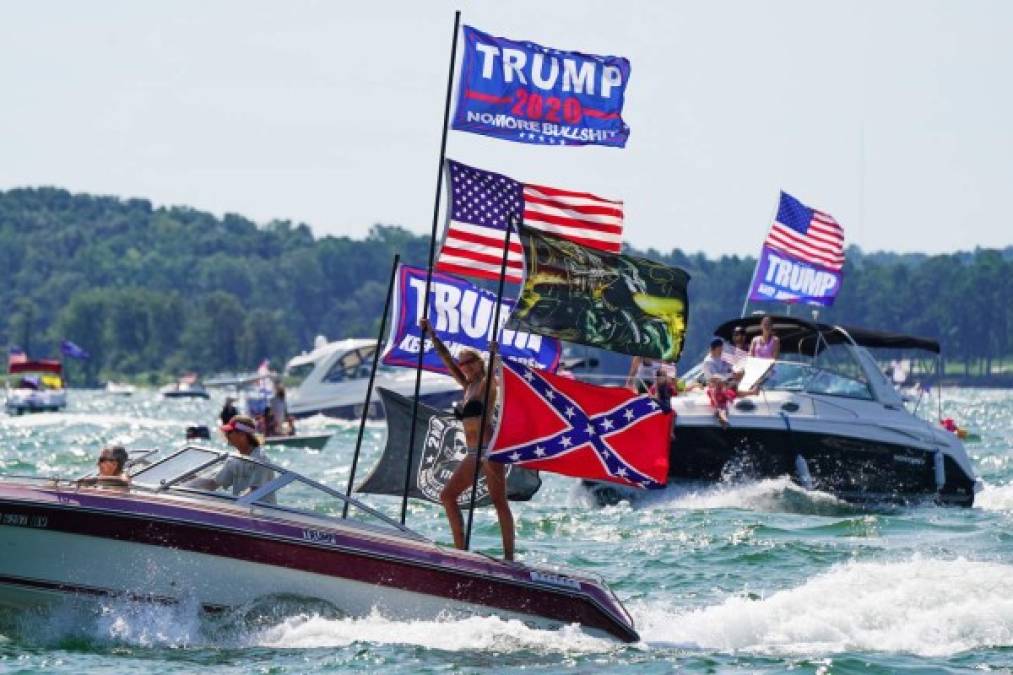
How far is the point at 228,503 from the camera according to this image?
16.2 m

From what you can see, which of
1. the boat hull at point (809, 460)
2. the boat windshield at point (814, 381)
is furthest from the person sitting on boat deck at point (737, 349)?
the boat hull at point (809, 460)

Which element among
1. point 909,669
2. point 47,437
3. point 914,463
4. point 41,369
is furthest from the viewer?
point 41,369

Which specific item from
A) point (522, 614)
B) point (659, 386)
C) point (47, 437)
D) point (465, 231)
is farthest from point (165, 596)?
point (47, 437)

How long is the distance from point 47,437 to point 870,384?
36044 mm

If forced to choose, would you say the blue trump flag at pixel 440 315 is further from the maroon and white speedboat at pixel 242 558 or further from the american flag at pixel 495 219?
the maroon and white speedboat at pixel 242 558

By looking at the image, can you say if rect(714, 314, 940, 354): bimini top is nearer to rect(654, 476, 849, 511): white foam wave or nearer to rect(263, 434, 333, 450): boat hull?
rect(654, 476, 849, 511): white foam wave

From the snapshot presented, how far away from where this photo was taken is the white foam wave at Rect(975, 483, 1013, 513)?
1180 inches

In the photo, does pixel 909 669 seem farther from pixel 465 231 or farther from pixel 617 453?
pixel 465 231

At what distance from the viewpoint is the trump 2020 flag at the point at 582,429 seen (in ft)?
55.0

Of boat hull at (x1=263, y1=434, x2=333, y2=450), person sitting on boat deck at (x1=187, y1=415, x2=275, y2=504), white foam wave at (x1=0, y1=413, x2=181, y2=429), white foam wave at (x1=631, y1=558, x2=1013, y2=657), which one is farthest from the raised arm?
white foam wave at (x1=0, y1=413, x2=181, y2=429)

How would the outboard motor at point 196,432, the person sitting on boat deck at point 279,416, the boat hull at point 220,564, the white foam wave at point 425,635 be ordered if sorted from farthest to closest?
the person sitting on boat deck at point 279,416
the outboard motor at point 196,432
the white foam wave at point 425,635
the boat hull at point 220,564

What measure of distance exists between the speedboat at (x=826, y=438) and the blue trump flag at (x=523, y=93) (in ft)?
31.0

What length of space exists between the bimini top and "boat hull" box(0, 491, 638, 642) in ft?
46.4

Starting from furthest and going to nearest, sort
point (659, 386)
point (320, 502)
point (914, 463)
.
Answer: point (914, 463) < point (659, 386) < point (320, 502)
